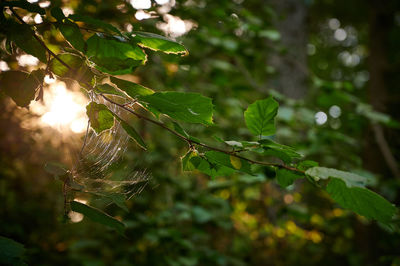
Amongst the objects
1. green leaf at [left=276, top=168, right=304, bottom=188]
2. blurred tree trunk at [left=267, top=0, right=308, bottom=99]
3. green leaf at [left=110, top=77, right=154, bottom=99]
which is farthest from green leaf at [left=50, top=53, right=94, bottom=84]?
blurred tree trunk at [left=267, top=0, right=308, bottom=99]

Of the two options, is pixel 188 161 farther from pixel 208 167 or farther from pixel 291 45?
pixel 291 45

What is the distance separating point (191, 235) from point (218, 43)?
1939 millimetres

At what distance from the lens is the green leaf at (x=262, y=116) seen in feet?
2.58

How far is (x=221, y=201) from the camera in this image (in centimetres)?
276

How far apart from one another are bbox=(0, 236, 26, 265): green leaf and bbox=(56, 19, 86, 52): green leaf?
563 millimetres

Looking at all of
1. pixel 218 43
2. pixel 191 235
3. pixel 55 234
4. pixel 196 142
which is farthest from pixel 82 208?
pixel 55 234

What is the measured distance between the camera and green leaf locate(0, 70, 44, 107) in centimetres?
76

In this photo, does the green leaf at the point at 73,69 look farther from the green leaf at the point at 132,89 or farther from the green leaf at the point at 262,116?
the green leaf at the point at 262,116

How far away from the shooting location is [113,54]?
0.68 m

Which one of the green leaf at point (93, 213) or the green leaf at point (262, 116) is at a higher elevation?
the green leaf at point (262, 116)

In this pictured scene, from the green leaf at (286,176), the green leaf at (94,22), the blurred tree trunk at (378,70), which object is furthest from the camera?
the blurred tree trunk at (378,70)

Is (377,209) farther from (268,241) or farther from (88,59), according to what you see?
(268,241)

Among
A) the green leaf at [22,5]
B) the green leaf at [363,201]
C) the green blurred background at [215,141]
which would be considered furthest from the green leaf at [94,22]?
the green leaf at [363,201]

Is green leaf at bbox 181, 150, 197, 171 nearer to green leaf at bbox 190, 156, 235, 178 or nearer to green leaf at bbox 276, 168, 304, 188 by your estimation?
green leaf at bbox 190, 156, 235, 178
